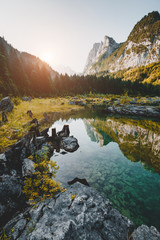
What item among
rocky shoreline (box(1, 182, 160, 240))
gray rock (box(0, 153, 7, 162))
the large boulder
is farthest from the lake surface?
gray rock (box(0, 153, 7, 162))

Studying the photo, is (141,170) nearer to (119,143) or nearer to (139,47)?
(119,143)

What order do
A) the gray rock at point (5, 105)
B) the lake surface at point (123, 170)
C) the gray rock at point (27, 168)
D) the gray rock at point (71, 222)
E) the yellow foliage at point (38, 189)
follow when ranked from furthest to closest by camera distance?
1. the gray rock at point (5, 105)
2. the gray rock at point (27, 168)
3. the lake surface at point (123, 170)
4. the yellow foliage at point (38, 189)
5. the gray rock at point (71, 222)

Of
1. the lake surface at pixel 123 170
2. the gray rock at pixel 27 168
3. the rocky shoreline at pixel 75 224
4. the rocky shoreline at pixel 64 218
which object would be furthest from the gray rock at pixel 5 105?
the rocky shoreline at pixel 75 224

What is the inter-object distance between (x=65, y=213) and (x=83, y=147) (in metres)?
9.72

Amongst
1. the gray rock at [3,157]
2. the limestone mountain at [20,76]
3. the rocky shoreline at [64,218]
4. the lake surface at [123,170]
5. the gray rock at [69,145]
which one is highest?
the limestone mountain at [20,76]

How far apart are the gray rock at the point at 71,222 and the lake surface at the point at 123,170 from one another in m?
2.28

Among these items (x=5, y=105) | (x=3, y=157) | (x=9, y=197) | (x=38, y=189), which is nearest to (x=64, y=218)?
(x=38, y=189)

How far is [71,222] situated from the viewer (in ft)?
12.8

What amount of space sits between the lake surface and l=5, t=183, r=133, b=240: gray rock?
2275 millimetres

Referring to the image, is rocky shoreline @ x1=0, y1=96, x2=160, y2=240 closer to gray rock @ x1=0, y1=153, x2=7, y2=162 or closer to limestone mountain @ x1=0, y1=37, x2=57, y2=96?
gray rock @ x1=0, y1=153, x2=7, y2=162

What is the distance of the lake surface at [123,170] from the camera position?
6480 millimetres

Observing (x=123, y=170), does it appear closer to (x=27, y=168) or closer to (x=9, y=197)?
(x=27, y=168)

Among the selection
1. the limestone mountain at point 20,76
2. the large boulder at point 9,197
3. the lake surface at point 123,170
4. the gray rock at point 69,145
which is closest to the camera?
the large boulder at point 9,197

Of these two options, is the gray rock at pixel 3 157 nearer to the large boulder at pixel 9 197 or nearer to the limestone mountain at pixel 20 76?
the large boulder at pixel 9 197
